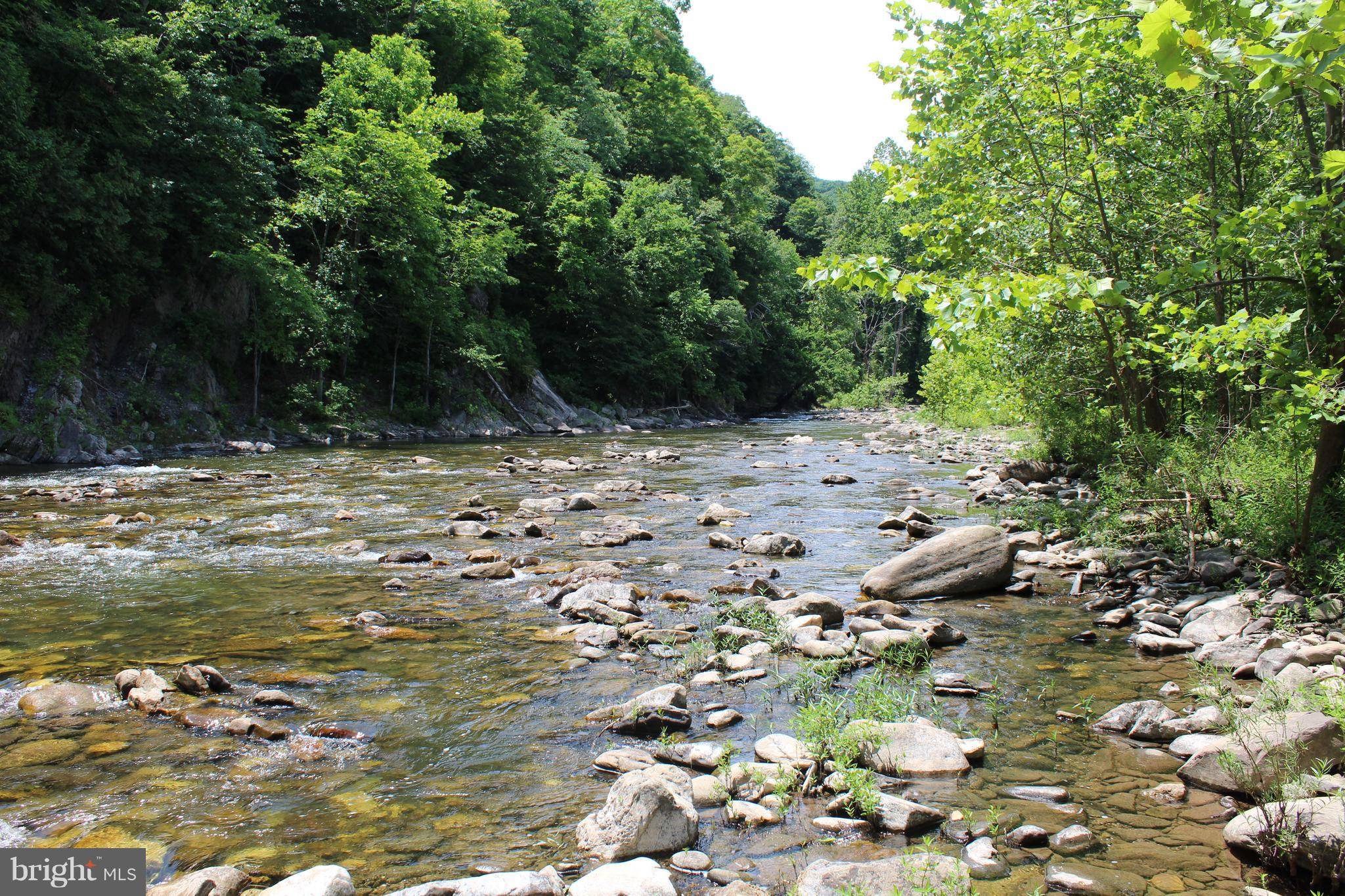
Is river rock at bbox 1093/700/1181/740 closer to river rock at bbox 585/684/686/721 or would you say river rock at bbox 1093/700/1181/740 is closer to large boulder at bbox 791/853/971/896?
large boulder at bbox 791/853/971/896

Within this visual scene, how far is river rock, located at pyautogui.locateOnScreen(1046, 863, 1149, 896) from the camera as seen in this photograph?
332 centimetres

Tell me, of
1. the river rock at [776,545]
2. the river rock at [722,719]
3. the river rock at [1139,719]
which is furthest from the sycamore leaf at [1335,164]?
the river rock at [776,545]

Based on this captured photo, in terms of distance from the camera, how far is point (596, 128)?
157ft

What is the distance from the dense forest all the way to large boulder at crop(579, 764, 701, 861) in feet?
67.2

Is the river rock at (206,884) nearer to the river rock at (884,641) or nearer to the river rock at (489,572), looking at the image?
the river rock at (884,641)

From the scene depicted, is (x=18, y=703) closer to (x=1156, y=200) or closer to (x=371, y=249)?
(x=1156, y=200)

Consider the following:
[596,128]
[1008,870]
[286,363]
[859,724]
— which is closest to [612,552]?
[859,724]

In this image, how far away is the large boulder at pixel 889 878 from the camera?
317cm

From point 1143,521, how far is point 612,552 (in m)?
6.03

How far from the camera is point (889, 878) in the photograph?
3.23 meters

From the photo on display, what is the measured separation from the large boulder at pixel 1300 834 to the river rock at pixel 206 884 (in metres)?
4.23

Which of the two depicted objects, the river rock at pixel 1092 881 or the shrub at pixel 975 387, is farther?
the shrub at pixel 975 387

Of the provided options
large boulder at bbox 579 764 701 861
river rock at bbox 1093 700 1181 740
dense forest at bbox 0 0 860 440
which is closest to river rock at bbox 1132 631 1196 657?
river rock at bbox 1093 700 1181 740

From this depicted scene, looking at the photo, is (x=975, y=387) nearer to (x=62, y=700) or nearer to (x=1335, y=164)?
(x=1335, y=164)
